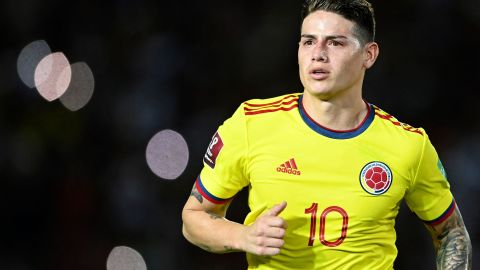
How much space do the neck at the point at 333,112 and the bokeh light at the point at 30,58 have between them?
518 centimetres

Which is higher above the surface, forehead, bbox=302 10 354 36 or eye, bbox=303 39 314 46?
forehead, bbox=302 10 354 36

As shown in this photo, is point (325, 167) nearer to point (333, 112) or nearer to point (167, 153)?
point (333, 112)

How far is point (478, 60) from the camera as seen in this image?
780cm

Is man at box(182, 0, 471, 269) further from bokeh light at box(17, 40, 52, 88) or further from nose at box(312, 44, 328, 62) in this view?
bokeh light at box(17, 40, 52, 88)

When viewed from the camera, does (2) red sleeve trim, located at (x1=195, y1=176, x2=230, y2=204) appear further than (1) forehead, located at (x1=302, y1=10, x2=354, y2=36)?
Yes

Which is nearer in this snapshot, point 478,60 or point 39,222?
point 39,222

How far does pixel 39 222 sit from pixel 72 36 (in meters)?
2.13

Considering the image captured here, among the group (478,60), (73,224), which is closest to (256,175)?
(73,224)

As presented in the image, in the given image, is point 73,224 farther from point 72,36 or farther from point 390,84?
point 390,84

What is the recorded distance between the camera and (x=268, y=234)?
10.0ft

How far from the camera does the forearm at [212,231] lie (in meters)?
3.30

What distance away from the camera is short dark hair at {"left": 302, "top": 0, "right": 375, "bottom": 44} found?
3516 millimetres

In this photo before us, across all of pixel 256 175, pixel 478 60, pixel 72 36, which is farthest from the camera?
pixel 72 36

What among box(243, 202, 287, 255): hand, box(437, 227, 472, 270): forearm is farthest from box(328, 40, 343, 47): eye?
box(437, 227, 472, 270): forearm
